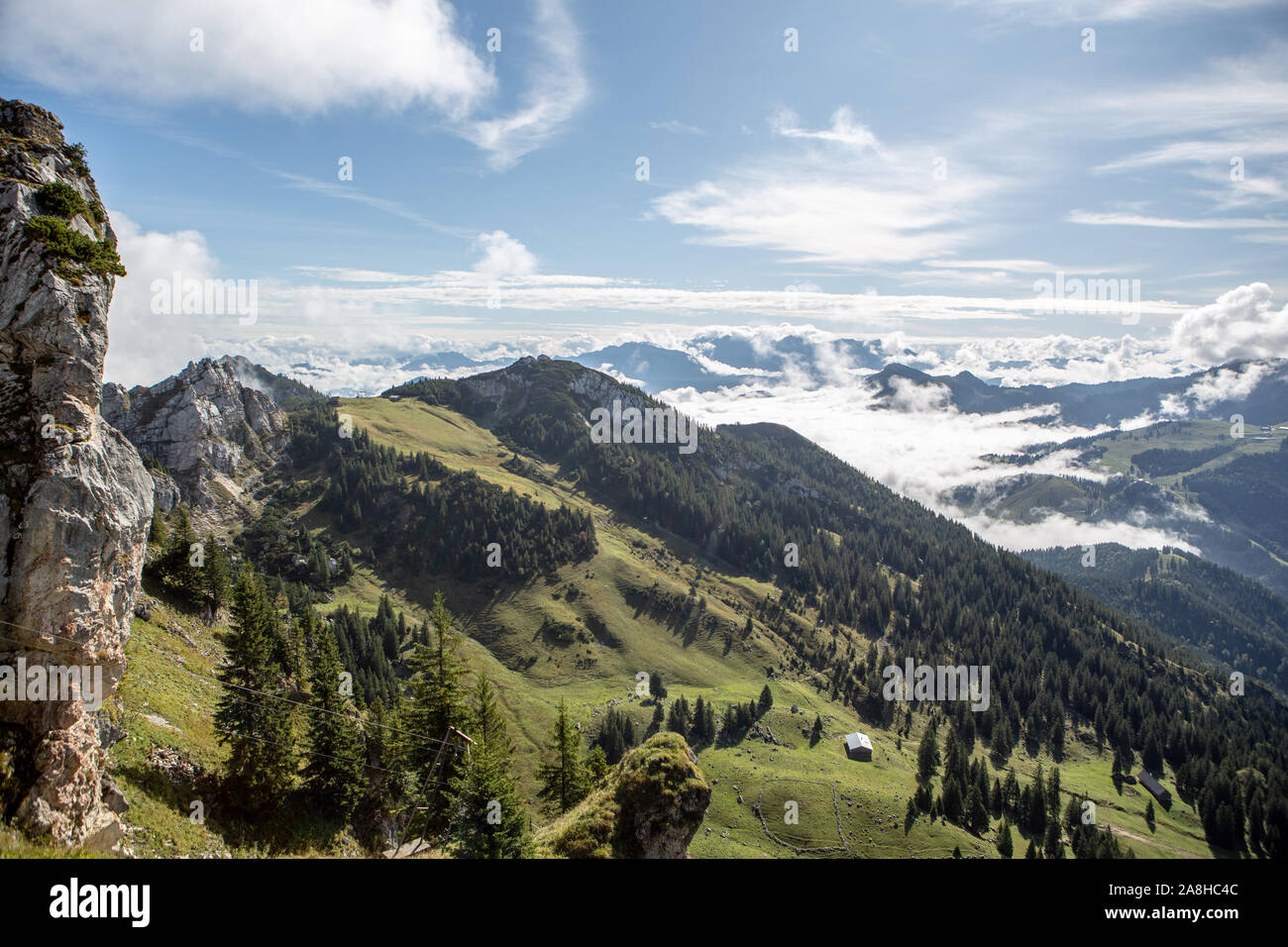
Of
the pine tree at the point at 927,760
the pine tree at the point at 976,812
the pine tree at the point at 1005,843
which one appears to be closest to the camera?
the pine tree at the point at 1005,843

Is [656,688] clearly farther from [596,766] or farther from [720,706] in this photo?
[596,766]

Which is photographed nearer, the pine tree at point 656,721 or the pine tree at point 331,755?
the pine tree at point 331,755

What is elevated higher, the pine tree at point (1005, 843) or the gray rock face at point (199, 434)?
the gray rock face at point (199, 434)

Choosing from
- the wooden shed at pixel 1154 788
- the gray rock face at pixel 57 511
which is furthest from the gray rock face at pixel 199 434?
the wooden shed at pixel 1154 788

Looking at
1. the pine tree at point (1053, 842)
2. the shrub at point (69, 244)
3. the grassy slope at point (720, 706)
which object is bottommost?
the pine tree at point (1053, 842)

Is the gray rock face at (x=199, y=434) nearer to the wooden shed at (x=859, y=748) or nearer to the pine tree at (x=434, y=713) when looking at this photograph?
the pine tree at (x=434, y=713)

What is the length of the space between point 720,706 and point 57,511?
13237 centimetres

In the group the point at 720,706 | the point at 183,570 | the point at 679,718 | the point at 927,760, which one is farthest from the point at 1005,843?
the point at 183,570

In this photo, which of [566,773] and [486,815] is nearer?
[486,815]

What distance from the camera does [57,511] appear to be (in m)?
21.7

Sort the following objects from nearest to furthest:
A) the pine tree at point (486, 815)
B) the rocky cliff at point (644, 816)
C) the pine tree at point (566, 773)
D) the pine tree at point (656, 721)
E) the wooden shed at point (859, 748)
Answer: the pine tree at point (486, 815), the rocky cliff at point (644, 816), the pine tree at point (566, 773), the pine tree at point (656, 721), the wooden shed at point (859, 748)

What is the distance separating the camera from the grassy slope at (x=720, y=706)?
295 ft

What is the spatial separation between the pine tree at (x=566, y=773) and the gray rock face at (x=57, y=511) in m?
29.6
